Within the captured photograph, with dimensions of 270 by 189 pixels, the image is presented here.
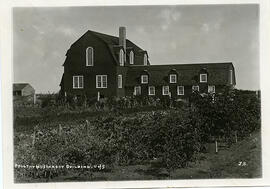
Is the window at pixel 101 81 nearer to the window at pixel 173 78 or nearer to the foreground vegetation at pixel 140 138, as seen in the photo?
the foreground vegetation at pixel 140 138

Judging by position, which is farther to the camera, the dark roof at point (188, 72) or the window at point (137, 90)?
the window at point (137, 90)

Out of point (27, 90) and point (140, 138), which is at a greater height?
point (27, 90)

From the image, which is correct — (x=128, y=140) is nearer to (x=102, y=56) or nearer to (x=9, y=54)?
(x=102, y=56)

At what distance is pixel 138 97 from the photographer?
3746 millimetres

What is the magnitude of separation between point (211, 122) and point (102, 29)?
3.44 feet

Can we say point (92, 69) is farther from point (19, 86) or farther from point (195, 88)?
point (195, 88)

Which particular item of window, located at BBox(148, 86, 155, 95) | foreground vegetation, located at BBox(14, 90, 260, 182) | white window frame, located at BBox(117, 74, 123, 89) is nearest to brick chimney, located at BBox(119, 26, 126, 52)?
white window frame, located at BBox(117, 74, 123, 89)

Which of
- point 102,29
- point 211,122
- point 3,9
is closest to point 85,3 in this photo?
point 102,29

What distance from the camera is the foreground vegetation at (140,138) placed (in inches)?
143

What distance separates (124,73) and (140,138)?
1.64 ft

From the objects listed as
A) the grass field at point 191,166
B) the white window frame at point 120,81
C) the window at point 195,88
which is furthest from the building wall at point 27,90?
the window at point 195,88

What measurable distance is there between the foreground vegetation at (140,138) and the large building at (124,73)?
11 cm

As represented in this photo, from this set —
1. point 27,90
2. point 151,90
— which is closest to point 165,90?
point 151,90

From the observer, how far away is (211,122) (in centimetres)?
370
